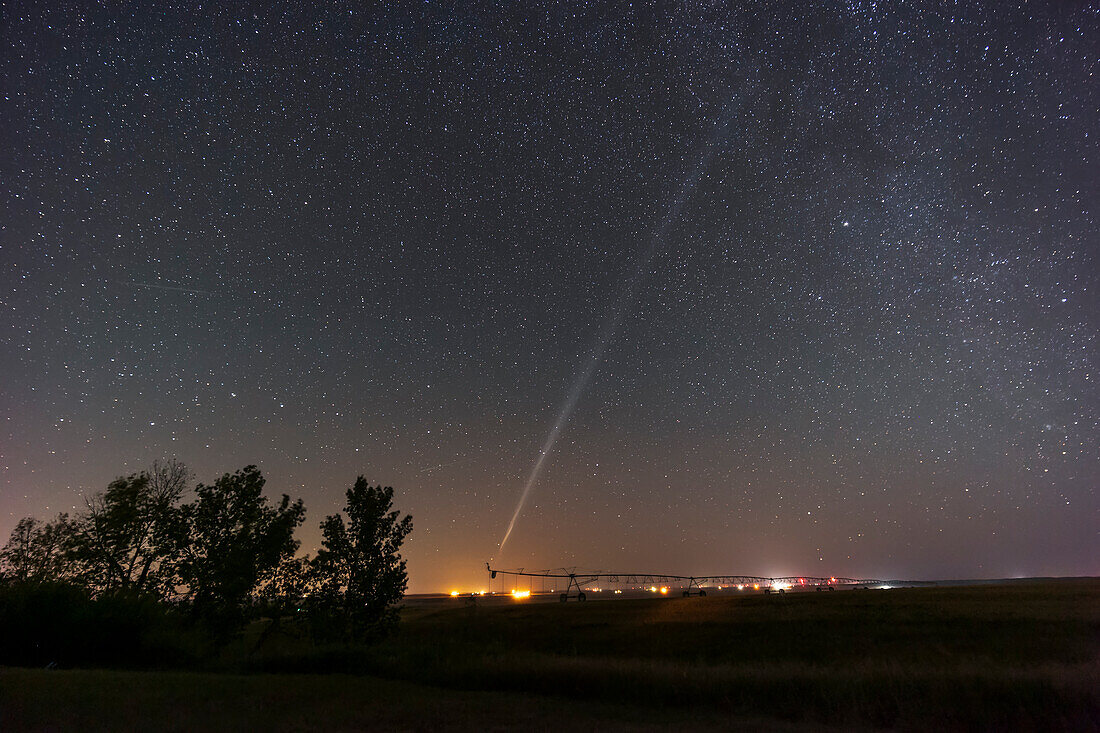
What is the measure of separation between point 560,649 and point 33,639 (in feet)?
106

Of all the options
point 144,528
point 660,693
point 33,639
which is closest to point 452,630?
point 144,528

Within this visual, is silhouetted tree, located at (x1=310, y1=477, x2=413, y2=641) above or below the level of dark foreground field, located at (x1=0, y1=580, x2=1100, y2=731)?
above

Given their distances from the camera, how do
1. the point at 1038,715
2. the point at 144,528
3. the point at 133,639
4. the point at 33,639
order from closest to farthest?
the point at 1038,715, the point at 33,639, the point at 133,639, the point at 144,528

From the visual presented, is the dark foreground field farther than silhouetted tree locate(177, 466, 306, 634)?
No

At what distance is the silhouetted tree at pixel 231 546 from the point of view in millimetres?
36406

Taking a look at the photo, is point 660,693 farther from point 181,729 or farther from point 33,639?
point 33,639

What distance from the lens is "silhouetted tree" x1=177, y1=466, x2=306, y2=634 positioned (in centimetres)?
3641

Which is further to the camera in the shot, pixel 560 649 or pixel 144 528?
pixel 560 649

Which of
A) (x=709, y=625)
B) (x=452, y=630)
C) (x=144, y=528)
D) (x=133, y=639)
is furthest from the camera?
(x=452, y=630)

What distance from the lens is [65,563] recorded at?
39.1 meters

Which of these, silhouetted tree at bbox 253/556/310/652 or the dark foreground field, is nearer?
the dark foreground field

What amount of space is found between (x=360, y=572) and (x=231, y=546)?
8.88 meters

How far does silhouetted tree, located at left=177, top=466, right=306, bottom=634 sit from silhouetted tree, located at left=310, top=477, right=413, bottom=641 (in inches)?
136

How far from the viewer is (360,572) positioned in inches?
1497
